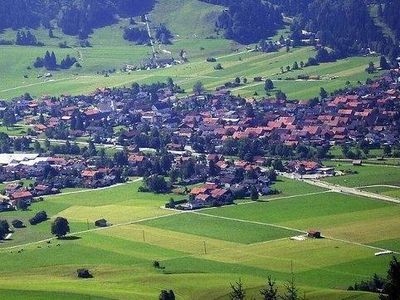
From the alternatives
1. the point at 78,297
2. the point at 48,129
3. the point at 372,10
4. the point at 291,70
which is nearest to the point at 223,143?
the point at 48,129

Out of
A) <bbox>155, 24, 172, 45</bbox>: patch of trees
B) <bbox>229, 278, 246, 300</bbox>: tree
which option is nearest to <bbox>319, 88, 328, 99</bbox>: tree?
<bbox>155, 24, 172, 45</bbox>: patch of trees

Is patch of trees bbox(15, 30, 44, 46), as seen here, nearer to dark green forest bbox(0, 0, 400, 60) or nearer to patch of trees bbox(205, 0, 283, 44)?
dark green forest bbox(0, 0, 400, 60)

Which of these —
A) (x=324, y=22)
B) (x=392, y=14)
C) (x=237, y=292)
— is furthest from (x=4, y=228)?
(x=324, y=22)

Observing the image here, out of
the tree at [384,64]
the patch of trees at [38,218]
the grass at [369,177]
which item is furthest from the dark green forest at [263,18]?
the patch of trees at [38,218]

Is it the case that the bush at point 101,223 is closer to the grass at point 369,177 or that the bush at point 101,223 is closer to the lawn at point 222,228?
the lawn at point 222,228

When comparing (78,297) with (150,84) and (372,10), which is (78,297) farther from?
(372,10)

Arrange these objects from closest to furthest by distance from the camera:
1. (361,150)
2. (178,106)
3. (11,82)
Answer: (361,150), (178,106), (11,82)
